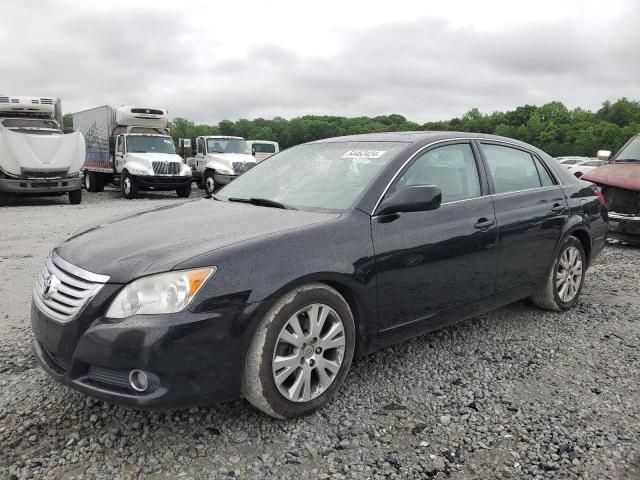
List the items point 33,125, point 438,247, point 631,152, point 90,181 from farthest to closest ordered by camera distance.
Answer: point 90,181
point 33,125
point 631,152
point 438,247

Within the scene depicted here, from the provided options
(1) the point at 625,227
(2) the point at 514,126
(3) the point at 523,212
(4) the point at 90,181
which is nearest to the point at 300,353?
(3) the point at 523,212

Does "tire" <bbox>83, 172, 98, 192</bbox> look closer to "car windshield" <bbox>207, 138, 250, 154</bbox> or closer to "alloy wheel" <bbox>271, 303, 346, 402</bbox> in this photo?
"car windshield" <bbox>207, 138, 250, 154</bbox>

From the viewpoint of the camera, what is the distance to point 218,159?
19344 mm

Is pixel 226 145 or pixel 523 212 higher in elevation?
pixel 226 145

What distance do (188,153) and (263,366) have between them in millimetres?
18381

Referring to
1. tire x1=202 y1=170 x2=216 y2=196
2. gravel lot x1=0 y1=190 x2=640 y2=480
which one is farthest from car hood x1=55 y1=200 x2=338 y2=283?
tire x1=202 y1=170 x2=216 y2=196

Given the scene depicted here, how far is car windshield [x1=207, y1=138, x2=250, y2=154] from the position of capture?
65.5 feet

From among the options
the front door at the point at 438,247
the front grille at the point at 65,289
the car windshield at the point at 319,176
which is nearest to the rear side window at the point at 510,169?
the front door at the point at 438,247

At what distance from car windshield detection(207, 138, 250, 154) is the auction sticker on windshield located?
16608 millimetres

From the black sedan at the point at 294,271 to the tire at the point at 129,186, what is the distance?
13526 mm

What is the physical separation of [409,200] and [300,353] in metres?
1.07

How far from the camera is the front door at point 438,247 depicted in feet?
10.6

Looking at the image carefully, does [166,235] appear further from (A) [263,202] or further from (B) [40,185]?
(B) [40,185]

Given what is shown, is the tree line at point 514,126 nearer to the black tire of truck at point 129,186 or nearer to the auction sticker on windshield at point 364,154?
the black tire of truck at point 129,186
